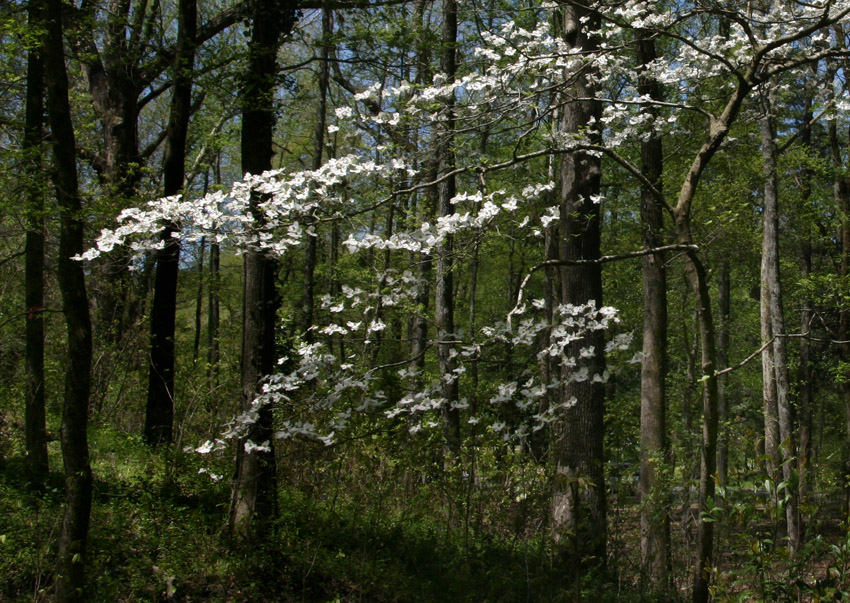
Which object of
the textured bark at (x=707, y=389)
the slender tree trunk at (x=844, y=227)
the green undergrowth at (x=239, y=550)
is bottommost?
the green undergrowth at (x=239, y=550)

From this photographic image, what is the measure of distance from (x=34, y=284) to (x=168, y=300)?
2.65 m

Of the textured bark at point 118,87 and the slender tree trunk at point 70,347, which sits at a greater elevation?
the textured bark at point 118,87

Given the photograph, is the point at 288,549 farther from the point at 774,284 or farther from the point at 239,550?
the point at 774,284

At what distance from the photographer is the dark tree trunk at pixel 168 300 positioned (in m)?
7.92

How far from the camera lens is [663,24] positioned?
4840 millimetres

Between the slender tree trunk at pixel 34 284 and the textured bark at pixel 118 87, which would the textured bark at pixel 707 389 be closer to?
the slender tree trunk at pixel 34 284

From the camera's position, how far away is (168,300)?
29.2 ft

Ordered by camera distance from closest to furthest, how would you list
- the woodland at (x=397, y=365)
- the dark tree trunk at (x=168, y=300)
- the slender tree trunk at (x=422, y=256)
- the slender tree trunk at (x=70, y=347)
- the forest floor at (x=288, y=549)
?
the slender tree trunk at (x=70, y=347)
the woodland at (x=397, y=365)
the forest floor at (x=288, y=549)
the slender tree trunk at (x=422, y=256)
the dark tree trunk at (x=168, y=300)

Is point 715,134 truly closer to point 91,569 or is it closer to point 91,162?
point 91,569

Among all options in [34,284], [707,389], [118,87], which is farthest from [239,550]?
[118,87]

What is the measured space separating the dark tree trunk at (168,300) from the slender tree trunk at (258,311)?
2.49 meters

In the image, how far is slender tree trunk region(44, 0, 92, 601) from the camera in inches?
144

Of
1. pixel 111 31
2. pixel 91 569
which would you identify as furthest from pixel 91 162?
pixel 91 569

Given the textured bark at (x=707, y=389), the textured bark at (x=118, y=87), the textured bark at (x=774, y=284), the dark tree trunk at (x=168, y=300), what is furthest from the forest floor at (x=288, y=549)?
the textured bark at (x=774, y=284)
